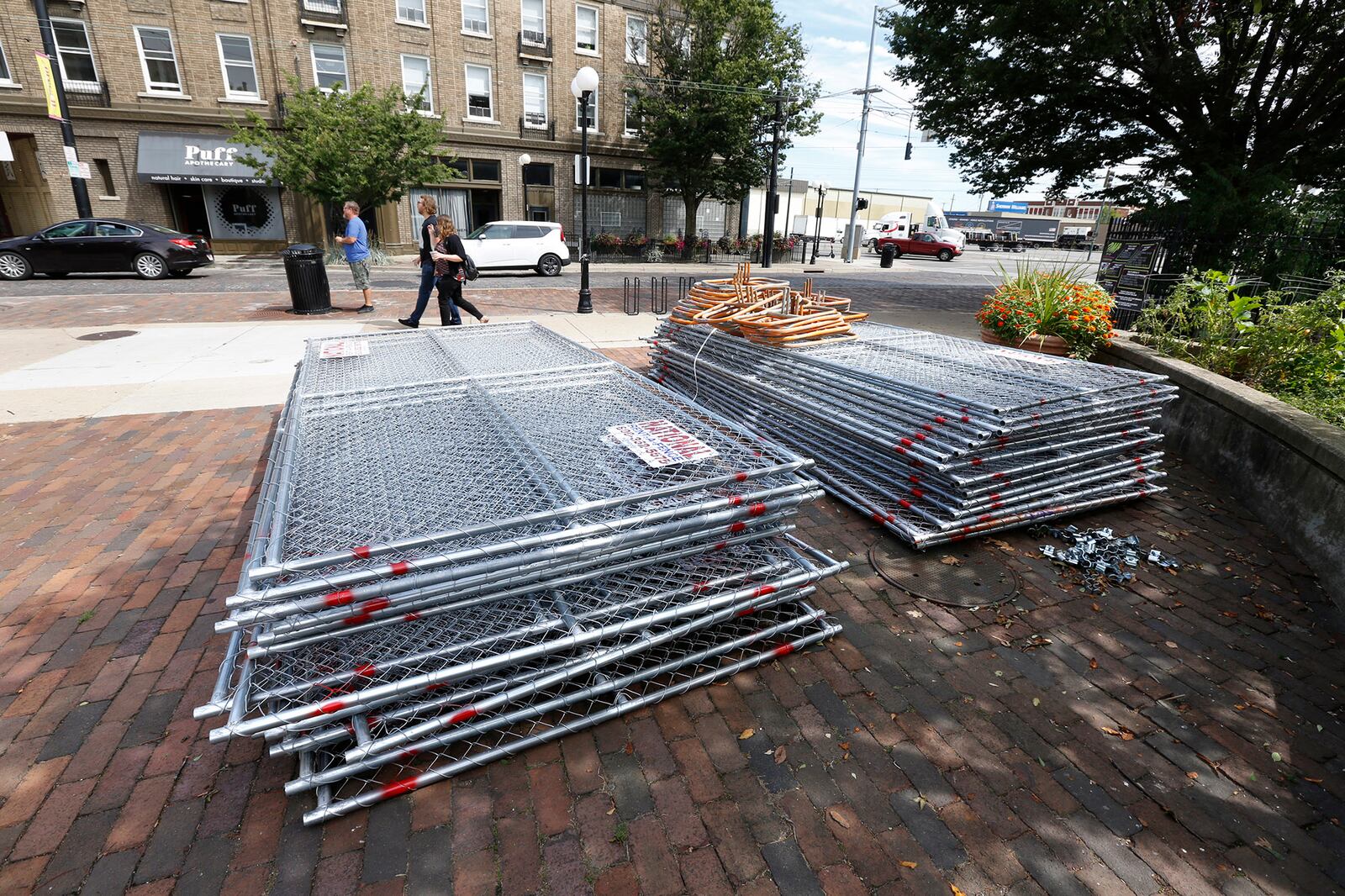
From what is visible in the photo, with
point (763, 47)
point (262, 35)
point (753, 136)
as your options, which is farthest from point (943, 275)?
point (262, 35)

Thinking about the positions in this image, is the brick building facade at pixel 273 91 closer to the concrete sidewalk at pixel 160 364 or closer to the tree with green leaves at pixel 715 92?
the tree with green leaves at pixel 715 92

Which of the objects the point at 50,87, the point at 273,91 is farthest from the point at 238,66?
the point at 50,87

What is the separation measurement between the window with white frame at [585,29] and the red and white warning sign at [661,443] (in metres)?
29.9

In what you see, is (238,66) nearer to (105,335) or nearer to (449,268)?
(105,335)

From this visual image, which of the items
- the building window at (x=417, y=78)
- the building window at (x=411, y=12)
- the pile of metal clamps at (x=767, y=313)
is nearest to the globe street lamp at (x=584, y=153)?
the pile of metal clamps at (x=767, y=313)

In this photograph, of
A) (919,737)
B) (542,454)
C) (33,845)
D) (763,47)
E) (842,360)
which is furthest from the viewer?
(763,47)

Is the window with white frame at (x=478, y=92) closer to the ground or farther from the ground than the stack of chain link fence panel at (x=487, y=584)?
farther from the ground

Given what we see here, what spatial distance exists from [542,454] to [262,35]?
94.0ft

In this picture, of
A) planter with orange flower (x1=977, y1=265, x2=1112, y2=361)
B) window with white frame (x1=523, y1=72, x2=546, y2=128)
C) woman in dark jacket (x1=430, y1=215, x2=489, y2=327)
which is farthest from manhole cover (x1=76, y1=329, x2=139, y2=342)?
window with white frame (x1=523, y1=72, x2=546, y2=128)

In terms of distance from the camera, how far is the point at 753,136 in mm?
27812

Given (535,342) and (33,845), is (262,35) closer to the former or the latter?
(535,342)

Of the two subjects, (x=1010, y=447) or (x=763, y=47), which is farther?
(x=763, y=47)

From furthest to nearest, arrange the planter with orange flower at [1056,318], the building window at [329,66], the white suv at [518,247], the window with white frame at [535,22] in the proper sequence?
the window with white frame at [535,22], the building window at [329,66], the white suv at [518,247], the planter with orange flower at [1056,318]

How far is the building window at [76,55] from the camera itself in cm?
2178
